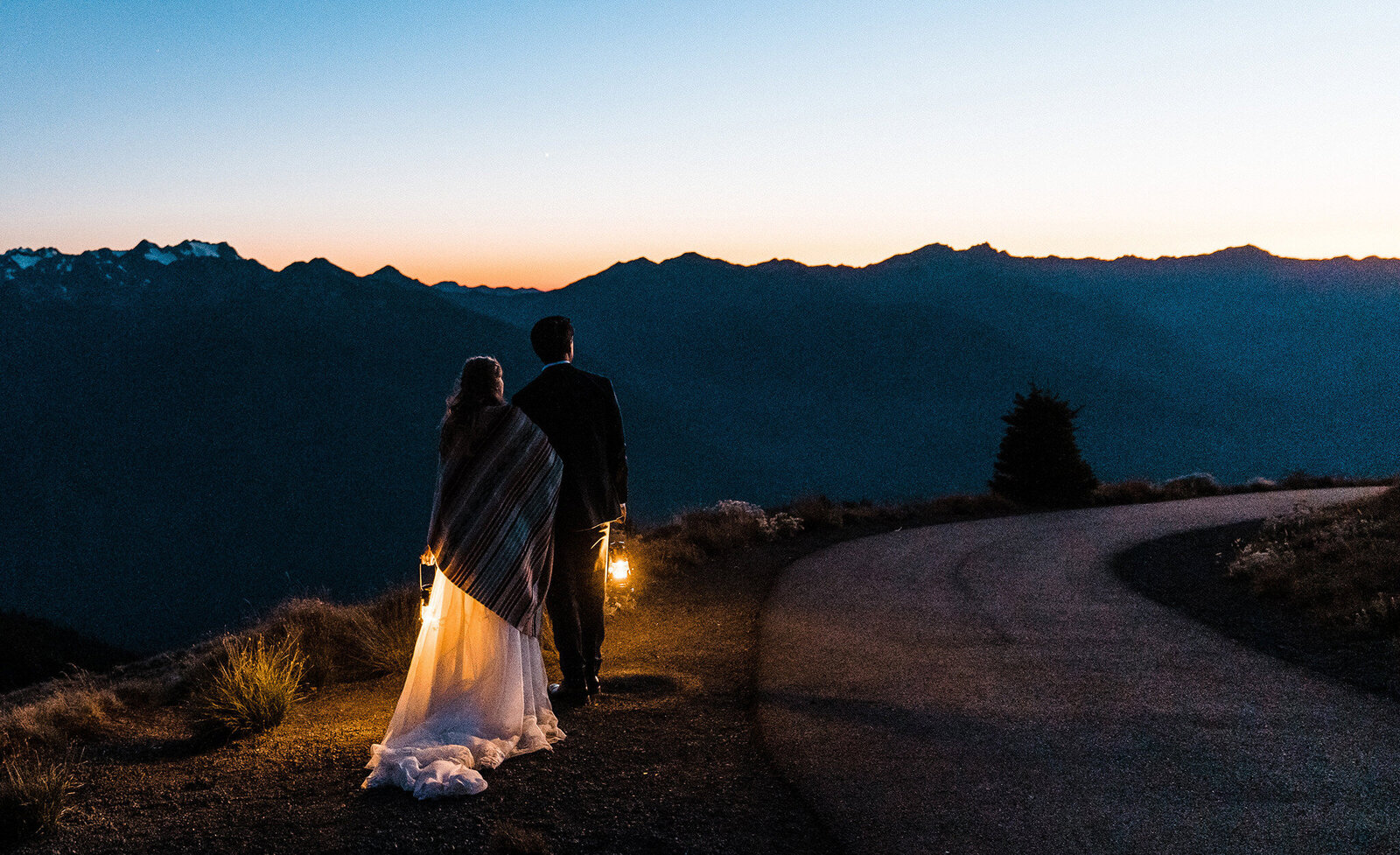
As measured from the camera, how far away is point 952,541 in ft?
39.8

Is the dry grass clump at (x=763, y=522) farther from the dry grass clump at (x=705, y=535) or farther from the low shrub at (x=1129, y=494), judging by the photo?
the low shrub at (x=1129, y=494)

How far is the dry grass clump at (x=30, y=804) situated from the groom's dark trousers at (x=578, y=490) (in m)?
2.34

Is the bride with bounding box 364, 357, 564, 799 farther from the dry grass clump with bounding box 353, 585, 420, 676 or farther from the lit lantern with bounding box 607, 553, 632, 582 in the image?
the dry grass clump with bounding box 353, 585, 420, 676

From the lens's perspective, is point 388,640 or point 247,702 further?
point 388,640

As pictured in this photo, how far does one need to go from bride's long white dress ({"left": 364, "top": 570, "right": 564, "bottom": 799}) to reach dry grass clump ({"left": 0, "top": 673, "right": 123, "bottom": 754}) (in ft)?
7.48

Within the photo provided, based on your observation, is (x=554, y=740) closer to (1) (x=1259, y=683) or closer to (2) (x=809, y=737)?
(2) (x=809, y=737)

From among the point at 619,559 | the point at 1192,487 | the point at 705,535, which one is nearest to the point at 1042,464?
the point at 1192,487

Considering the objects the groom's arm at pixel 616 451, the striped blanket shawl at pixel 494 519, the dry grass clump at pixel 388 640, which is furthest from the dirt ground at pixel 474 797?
the groom's arm at pixel 616 451

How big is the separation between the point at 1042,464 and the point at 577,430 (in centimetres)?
1594

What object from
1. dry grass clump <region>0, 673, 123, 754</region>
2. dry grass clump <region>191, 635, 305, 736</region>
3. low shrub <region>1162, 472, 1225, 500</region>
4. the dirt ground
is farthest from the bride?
low shrub <region>1162, 472, 1225, 500</region>

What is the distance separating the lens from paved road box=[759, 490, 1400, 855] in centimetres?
358

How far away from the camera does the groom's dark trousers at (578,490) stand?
198 inches

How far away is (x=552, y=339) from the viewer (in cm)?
504

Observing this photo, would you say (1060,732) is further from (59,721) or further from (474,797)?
(59,721)
